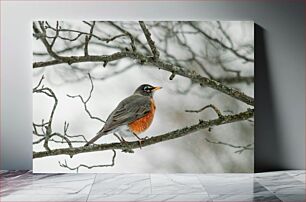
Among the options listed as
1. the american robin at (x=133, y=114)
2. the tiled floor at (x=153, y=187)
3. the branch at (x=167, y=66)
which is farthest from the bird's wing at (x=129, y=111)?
the tiled floor at (x=153, y=187)

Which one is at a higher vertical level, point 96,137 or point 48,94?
point 48,94

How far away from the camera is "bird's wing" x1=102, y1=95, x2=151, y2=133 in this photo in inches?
195

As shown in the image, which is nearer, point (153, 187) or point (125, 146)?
point (153, 187)

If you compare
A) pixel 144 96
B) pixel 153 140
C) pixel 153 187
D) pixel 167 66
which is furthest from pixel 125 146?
pixel 167 66

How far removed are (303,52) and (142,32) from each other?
1525 mm

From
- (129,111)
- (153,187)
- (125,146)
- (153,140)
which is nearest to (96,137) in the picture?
(125,146)

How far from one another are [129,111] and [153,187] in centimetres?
83

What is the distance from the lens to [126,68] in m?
5.02

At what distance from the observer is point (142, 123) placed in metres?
4.98

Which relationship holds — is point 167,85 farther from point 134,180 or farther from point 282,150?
point 282,150

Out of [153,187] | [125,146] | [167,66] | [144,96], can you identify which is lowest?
[153,187]

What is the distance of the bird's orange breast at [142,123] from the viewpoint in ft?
16.3

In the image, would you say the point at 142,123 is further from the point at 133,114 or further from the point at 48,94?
the point at 48,94

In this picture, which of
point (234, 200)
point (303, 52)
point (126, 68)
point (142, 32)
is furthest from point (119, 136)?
point (303, 52)
